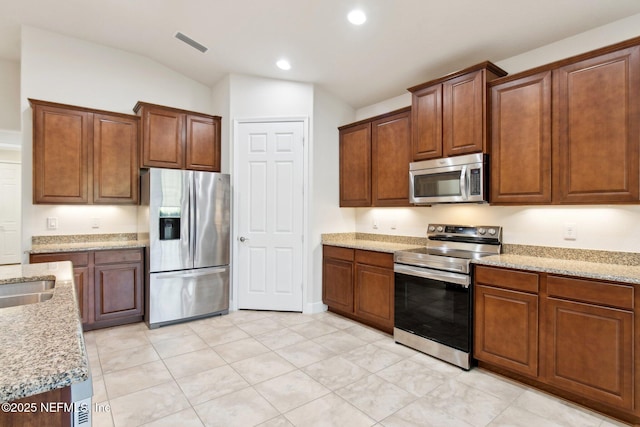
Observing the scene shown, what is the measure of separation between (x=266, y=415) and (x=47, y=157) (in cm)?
344

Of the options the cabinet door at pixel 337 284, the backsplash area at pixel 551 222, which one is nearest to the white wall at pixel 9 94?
the cabinet door at pixel 337 284

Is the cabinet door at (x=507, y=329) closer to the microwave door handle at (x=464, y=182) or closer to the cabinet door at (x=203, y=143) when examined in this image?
the microwave door handle at (x=464, y=182)

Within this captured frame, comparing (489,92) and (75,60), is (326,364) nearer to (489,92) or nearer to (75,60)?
(489,92)

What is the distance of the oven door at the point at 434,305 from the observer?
268cm

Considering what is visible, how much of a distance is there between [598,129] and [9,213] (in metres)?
8.67

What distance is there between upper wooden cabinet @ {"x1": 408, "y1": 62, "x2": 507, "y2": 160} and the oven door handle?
1.09m

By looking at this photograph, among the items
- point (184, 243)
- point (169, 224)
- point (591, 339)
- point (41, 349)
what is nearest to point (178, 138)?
point (169, 224)

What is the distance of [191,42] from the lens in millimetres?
3617

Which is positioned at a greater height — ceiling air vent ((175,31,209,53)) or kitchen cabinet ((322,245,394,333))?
ceiling air vent ((175,31,209,53))

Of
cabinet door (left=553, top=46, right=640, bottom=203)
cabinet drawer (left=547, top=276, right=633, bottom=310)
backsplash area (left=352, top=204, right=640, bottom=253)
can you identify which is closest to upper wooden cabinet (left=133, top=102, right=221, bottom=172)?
backsplash area (left=352, top=204, right=640, bottom=253)

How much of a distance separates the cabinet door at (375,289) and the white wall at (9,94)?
15.2 ft

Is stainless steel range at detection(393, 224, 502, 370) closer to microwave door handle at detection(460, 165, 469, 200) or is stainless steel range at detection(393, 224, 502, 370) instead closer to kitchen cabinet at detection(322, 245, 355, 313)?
microwave door handle at detection(460, 165, 469, 200)

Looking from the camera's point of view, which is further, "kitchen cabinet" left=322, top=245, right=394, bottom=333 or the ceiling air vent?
the ceiling air vent

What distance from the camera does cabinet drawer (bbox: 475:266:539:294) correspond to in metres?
Result: 2.35
